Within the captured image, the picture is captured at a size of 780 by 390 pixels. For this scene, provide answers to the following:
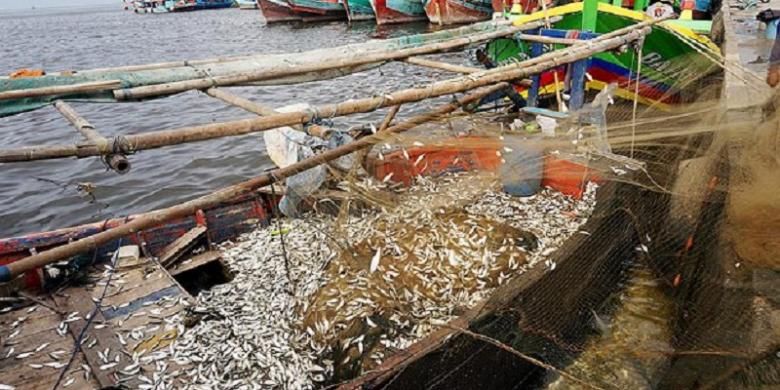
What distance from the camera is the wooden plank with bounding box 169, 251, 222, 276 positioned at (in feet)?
20.1

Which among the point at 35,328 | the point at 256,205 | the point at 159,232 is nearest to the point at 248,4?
the point at 256,205

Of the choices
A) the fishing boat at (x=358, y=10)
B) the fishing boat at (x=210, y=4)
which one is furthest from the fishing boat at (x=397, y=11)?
the fishing boat at (x=210, y=4)

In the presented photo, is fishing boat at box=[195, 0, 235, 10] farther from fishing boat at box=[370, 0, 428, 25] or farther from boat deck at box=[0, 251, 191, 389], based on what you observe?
boat deck at box=[0, 251, 191, 389]

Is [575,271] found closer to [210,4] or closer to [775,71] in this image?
[775,71]

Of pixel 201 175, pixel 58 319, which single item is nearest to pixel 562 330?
pixel 58 319

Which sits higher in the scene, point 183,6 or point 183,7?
point 183,6

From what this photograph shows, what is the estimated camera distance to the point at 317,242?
6039 millimetres

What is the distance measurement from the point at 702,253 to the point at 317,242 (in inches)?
170

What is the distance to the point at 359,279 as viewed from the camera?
502cm

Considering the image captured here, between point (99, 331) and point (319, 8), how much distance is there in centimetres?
3866

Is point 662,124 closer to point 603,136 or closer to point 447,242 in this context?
point 603,136

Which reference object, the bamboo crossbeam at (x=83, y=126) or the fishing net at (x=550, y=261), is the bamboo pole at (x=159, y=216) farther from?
the bamboo crossbeam at (x=83, y=126)

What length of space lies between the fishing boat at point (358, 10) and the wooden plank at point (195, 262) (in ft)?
112

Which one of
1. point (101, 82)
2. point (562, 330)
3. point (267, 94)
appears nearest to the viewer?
point (101, 82)
